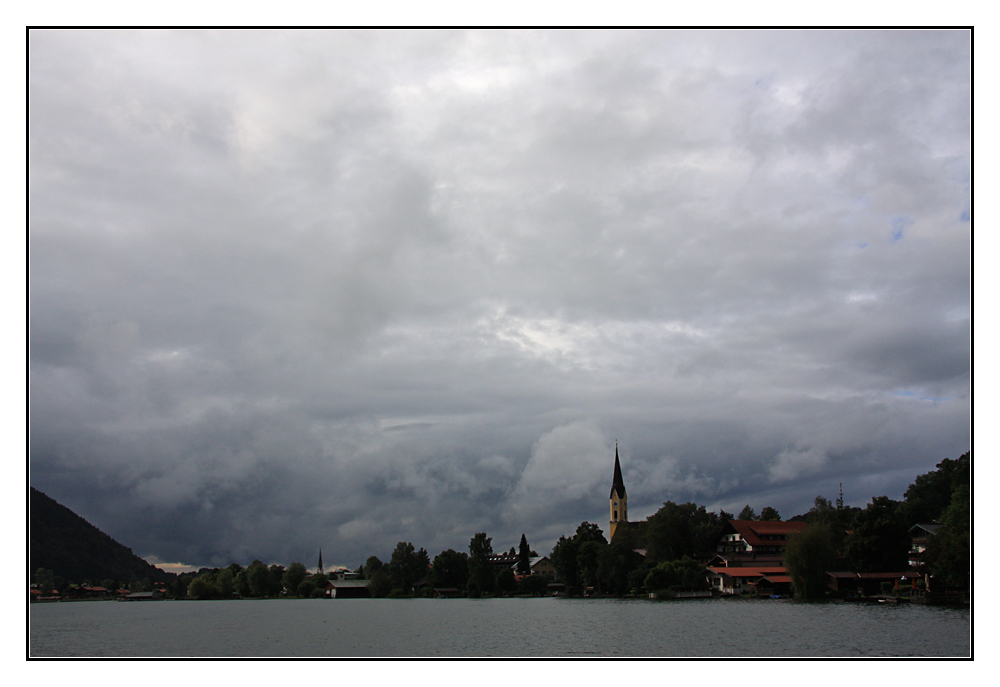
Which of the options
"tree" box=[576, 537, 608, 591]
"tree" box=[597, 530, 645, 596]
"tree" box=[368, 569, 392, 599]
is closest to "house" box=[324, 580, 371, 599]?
"tree" box=[368, 569, 392, 599]

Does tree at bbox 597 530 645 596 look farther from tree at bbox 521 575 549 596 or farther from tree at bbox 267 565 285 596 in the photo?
tree at bbox 267 565 285 596

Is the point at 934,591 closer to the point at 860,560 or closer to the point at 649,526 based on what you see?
the point at 860,560

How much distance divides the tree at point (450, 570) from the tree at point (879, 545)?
6354 cm

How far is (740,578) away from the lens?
89125mm

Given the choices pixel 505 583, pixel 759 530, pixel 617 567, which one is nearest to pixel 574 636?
pixel 617 567

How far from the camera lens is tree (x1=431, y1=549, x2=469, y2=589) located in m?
123

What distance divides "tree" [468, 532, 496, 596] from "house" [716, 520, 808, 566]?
35.7 meters

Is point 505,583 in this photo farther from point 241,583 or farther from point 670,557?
point 241,583

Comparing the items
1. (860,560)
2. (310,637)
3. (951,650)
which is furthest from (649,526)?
(951,650)

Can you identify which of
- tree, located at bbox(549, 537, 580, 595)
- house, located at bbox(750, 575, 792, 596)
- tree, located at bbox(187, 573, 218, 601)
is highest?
house, located at bbox(750, 575, 792, 596)

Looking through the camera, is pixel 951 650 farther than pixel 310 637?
No

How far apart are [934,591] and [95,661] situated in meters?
57.7

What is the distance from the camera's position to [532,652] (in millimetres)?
33750

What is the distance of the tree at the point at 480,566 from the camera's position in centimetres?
11669
